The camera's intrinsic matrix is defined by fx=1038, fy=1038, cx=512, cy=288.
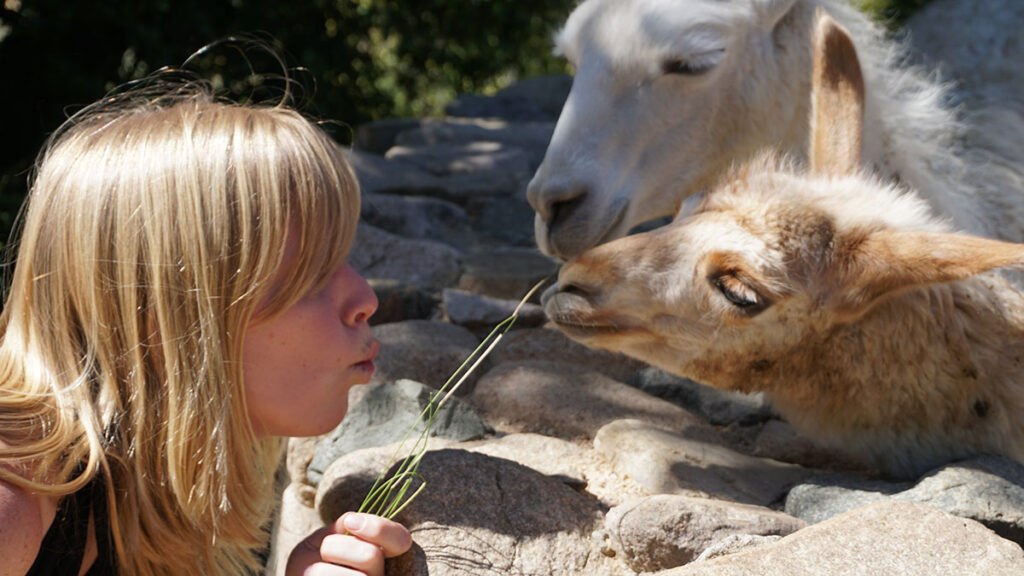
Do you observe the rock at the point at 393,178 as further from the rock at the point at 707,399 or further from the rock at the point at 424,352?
the rock at the point at 707,399

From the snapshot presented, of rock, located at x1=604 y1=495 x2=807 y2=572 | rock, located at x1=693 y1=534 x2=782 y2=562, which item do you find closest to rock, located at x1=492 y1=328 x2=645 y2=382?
rock, located at x1=604 y1=495 x2=807 y2=572

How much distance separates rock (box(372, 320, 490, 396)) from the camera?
3062 mm

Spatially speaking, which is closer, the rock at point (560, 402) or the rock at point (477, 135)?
the rock at point (560, 402)

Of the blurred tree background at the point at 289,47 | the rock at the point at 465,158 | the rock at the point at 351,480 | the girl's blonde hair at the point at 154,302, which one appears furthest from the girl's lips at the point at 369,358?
the rock at the point at 465,158

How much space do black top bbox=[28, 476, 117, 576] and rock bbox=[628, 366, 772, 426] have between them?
1.91 meters

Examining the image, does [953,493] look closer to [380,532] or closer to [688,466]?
[688,466]

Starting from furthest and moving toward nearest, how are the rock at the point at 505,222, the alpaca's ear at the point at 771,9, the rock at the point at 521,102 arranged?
the rock at the point at 521,102 < the rock at the point at 505,222 < the alpaca's ear at the point at 771,9

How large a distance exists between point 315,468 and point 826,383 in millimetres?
1281

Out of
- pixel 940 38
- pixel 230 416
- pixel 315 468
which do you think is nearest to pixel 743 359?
pixel 315 468

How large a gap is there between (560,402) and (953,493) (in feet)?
3.64

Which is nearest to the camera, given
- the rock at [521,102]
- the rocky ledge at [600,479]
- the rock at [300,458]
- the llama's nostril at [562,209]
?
the rocky ledge at [600,479]

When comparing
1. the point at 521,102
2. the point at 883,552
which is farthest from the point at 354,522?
the point at 521,102

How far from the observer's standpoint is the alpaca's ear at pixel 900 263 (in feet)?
7.25

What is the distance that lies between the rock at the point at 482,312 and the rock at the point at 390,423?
93 cm
